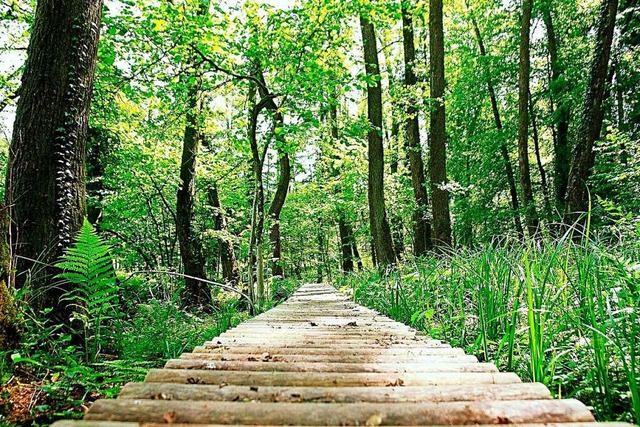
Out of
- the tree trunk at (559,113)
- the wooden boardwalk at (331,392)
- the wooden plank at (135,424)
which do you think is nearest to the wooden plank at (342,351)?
the wooden boardwalk at (331,392)

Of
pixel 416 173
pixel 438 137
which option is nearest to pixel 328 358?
pixel 438 137

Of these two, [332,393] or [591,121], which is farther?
[591,121]

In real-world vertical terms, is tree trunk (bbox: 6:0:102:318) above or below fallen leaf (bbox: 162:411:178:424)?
above

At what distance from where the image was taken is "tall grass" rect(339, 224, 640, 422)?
1599mm

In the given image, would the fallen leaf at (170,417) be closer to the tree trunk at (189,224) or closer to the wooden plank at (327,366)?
the wooden plank at (327,366)

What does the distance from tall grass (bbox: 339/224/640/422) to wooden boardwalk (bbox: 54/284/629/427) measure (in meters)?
0.28

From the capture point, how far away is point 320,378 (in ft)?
5.39

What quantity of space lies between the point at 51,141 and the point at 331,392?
3.04m

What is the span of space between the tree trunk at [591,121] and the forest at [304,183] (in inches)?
1.4

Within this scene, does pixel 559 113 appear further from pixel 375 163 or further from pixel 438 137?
pixel 375 163

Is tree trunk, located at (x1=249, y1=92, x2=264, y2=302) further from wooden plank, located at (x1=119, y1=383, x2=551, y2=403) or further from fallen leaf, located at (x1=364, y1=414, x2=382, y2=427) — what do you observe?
fallen leaf, located at (x1=364, y1=414, x2=382, y2=427)

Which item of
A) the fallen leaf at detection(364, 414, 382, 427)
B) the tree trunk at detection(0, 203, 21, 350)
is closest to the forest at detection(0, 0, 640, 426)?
the tree trunk at detection(0, 203, 21, 350)

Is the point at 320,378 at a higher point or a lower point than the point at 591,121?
lower

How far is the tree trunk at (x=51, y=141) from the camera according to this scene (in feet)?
9.55
